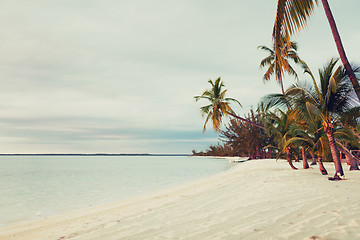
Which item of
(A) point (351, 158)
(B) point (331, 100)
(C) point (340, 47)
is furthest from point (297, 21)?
(A) point (351, 158)

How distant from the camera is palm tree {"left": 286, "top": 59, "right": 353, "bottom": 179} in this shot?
28.2ft

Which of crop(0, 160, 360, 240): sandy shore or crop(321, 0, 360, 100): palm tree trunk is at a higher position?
crop(321, 0, 360, 100): palm tree trunk

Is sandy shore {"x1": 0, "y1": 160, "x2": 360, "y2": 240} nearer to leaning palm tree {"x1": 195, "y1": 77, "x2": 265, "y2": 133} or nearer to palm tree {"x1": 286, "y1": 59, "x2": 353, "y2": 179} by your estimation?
palm tree {"x1": 286, "y1": 59, "x2": 353, "y2": 179}

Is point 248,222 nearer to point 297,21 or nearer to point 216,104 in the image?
point 297,21

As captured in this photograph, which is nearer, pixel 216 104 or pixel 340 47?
pixel 340 47

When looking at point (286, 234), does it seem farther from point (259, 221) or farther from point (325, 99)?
point (325, 99)

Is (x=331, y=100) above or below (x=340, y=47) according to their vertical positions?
below

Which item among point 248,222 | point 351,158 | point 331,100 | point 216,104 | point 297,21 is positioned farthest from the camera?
point 216,104

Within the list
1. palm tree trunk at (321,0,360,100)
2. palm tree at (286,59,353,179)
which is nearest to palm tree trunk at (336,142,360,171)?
palm tree at (286,59,353,179)

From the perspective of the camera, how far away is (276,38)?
6.46 metres

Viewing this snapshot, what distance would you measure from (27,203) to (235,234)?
34.9 ft

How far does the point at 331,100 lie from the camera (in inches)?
358

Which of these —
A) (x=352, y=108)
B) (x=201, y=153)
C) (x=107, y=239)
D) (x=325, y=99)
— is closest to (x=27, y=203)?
(x=107, y=239)

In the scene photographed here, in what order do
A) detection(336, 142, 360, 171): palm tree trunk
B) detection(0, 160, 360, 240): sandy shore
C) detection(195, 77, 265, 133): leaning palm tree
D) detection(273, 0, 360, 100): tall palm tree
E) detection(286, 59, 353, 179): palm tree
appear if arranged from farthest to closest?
detection(195, 77, 265, 133): leaning palm tree → detection(336, 142, 360, 171): palm tree trunk → detection(286, 59, 353, 179): palm tree → detection(273, 0, 360, 100): tall palm tree → detection(0, 160, 360, 240): sandy shore
